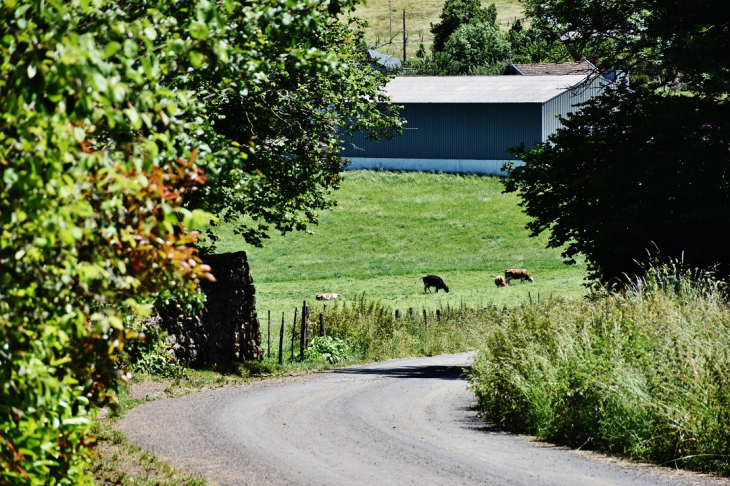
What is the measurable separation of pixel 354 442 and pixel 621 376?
391 centimetres

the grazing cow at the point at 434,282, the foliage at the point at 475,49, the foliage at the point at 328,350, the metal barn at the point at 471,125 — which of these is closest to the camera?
the foliage at the point at 328,350

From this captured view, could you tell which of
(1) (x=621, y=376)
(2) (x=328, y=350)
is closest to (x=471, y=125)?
(2) (x=328, y=350)

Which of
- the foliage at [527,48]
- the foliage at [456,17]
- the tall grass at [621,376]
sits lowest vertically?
the tall grass at [621,376]

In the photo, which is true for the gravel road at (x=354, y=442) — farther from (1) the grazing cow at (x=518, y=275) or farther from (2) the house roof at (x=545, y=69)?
(2) the house roof at (x=545, y=69)

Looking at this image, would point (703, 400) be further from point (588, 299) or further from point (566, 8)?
point (566, 8)

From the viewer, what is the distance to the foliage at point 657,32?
22.9 m

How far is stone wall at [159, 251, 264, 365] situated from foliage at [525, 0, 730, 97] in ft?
38.7

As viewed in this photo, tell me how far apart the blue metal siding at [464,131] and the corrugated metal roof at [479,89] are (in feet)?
2.16

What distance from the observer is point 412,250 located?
59812 mm

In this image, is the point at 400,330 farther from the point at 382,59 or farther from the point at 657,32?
the point at 382,59

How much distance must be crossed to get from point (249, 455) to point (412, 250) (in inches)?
1871

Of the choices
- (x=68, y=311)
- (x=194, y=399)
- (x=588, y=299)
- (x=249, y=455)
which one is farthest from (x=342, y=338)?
(x=68, y=311)

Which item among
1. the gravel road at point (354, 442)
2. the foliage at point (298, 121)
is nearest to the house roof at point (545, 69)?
the foliage at point (298, 121)

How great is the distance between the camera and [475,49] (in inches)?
4429
